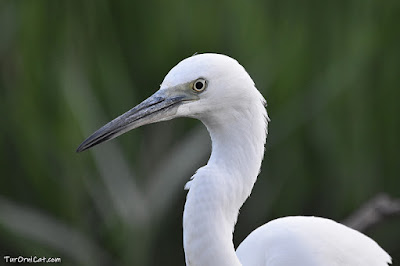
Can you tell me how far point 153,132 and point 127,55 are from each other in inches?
13.3

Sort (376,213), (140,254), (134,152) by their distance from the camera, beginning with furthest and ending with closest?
(134,152) < (140,254) < (376,213)

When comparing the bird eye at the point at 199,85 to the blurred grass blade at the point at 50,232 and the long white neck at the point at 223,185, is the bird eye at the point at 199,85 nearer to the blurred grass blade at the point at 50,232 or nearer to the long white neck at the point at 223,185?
the long white neck at the point at 223,185

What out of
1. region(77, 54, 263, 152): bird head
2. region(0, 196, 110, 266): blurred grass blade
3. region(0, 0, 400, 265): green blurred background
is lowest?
region(0, 196, 110, 266): blurred grass blade

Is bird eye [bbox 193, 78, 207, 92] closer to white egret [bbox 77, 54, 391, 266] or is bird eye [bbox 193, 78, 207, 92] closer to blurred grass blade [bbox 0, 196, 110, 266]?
white egret [bbox 77, 54, 391, 266]

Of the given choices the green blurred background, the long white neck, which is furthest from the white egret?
the green blurred background

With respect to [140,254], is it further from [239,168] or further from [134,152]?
[239,168]

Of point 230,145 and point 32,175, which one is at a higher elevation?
point 230,145

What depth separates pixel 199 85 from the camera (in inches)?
51.4

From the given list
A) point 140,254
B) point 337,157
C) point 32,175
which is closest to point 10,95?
point 32,175

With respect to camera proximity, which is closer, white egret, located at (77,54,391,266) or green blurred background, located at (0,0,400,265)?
white egret, located at (77,54,391,266)

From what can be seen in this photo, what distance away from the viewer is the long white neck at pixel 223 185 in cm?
129

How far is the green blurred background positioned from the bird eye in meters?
1.16

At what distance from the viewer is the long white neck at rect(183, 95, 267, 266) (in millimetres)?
1292

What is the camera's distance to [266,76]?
276cm
